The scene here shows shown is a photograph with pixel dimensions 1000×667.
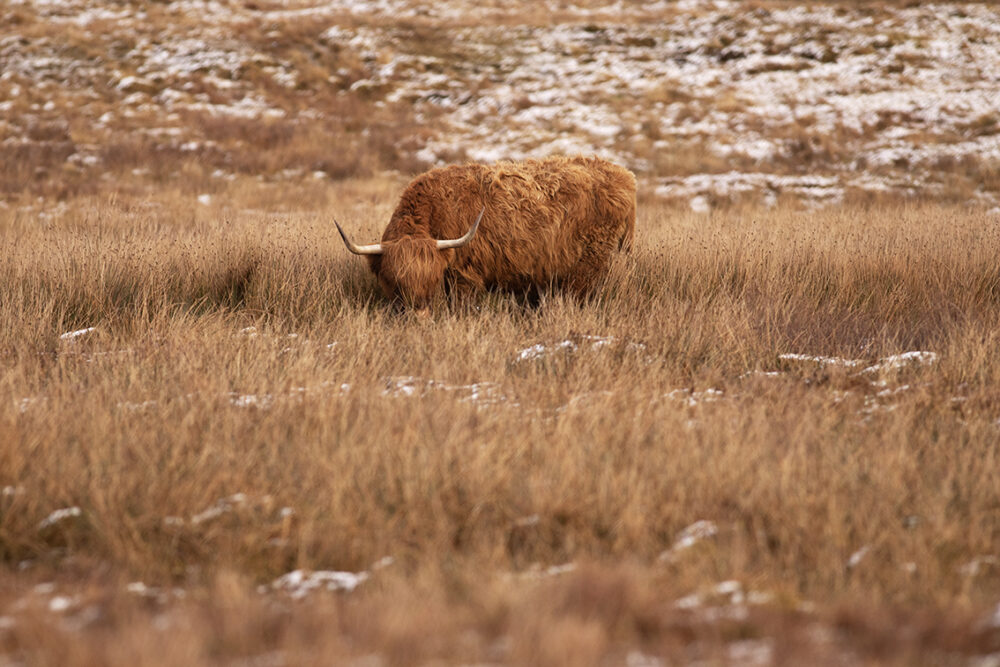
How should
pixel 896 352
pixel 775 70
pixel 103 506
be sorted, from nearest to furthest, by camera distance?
pixel 103 506, pixel 896 352, pixel 775 70

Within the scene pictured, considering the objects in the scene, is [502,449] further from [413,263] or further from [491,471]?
[413,263]

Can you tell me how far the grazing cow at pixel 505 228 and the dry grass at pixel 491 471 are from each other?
15.5 inches

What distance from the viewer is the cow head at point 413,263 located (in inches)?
259

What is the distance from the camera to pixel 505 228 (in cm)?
709

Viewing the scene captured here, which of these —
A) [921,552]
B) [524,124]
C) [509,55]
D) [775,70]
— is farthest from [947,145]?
[921,552]

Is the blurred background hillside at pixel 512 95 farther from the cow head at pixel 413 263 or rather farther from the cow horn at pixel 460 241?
the cow head at pixel 413 263

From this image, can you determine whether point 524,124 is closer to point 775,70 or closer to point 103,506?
point 775,70

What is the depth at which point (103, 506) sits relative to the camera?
3.19 meters

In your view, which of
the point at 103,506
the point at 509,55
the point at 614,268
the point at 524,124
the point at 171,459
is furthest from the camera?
the point at 509,55

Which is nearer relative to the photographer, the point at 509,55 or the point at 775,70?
the point at 775,70

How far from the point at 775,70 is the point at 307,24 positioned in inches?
589

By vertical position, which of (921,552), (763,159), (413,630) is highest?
(413,630)

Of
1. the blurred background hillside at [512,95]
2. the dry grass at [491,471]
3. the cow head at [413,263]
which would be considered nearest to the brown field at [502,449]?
the dry grass at [491,471]

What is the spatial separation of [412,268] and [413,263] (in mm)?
44
